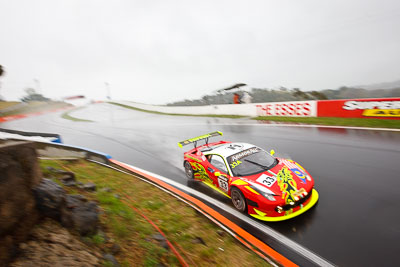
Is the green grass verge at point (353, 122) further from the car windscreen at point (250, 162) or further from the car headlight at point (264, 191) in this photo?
the car headlight at point (264, 191)

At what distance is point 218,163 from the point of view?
567 cm

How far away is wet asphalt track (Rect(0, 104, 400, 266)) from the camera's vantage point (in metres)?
3.63

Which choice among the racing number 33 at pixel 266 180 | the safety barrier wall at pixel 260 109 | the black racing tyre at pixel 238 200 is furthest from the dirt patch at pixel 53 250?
the safety barrier wall at pixel 260 109

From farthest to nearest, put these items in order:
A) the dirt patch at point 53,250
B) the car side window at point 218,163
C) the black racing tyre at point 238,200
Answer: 1. the car side window at point 218,163
2. the black racing tyre at point 238,200
3. the dirt patch at point 53,250

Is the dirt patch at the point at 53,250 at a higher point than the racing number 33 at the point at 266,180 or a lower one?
higher

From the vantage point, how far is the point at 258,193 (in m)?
4.43

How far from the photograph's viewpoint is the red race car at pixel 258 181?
14.1ft

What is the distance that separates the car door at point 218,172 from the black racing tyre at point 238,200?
0.27 metres

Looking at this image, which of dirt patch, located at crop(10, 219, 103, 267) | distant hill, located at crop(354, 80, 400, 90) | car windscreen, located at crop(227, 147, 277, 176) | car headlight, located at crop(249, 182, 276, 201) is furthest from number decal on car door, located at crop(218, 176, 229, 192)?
distant hill, located at crop(354, 80, 400, 90)

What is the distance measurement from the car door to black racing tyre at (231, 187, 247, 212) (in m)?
0.27

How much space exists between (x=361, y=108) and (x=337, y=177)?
26.3ft

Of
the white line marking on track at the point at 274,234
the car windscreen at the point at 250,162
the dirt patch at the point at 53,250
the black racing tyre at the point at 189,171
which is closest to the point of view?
the dirt patch at the point at 53,250

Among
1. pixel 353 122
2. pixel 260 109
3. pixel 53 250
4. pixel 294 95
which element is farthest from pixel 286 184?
pixel 294 95

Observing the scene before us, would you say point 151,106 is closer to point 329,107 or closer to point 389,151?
point 329,107
